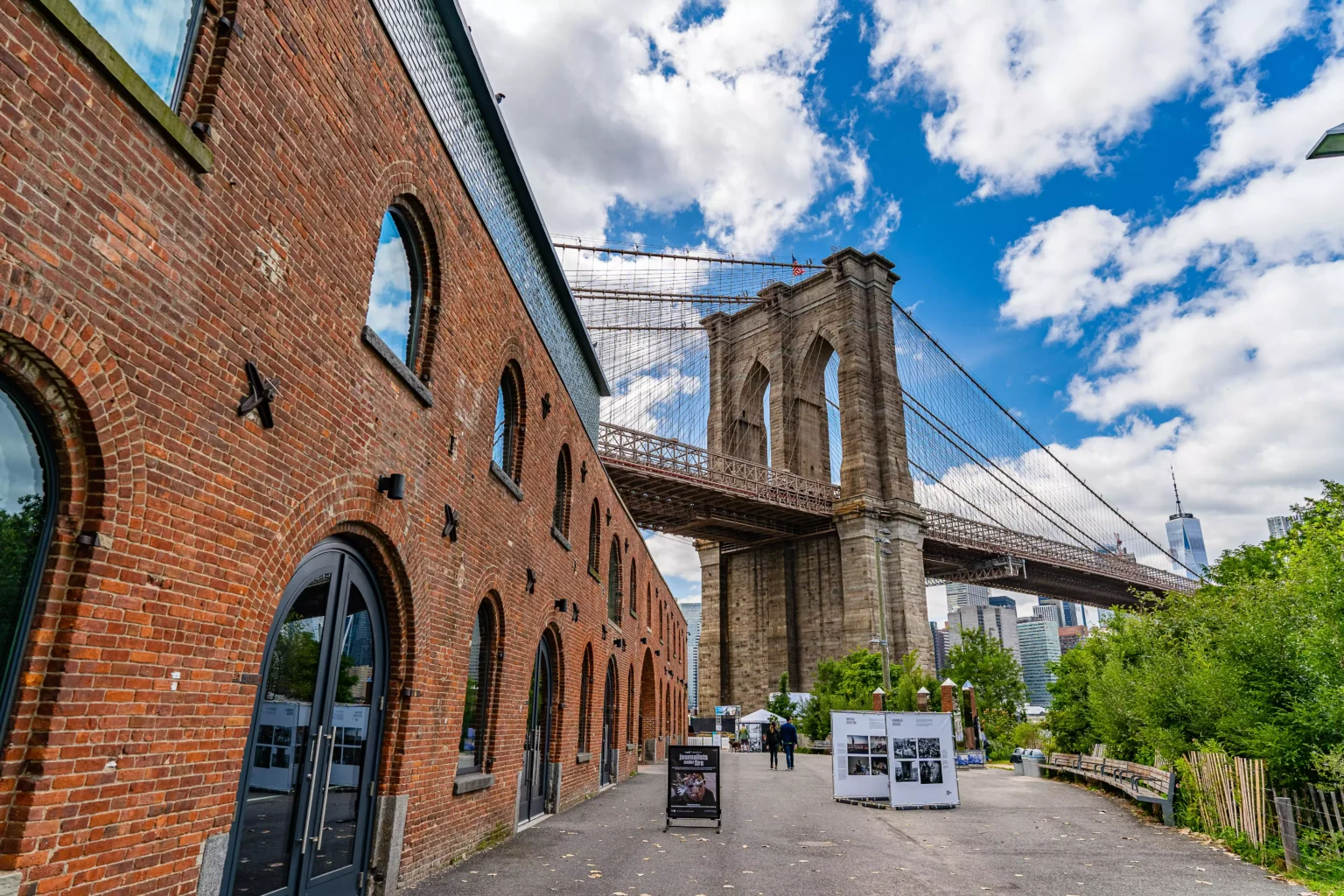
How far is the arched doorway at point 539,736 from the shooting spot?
10.9m

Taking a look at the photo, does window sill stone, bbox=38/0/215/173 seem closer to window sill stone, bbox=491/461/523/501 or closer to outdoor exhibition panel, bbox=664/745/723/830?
window sill stone, bbox=491/461/523/501

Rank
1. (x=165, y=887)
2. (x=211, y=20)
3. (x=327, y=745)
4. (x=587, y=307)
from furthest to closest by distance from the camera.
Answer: (x=587, y=307) < (x=327, y=745) < (x=211, y=20) < (x=165, y=887)

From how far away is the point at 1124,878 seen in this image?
785 centimetres

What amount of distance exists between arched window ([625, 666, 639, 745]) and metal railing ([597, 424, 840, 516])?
12132mm

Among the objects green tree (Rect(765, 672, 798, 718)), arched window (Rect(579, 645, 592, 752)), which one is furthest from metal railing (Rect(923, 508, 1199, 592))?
arched window (Rect(579, 645, 592, 752))

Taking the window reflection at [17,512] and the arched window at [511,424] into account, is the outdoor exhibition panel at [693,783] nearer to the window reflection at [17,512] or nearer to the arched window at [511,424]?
the arched window at [511,424]

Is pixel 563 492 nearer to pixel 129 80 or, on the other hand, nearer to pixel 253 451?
pixel 253 451

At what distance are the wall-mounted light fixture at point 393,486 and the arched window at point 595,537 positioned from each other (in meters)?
9.16

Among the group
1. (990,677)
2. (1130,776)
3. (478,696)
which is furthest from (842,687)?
(478,696)

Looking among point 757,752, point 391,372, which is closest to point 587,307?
point 757,752

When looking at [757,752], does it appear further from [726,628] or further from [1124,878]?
[1124,878]

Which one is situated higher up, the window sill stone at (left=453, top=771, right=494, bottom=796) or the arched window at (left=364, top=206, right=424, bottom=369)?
the arched window at (left=364, top=206, right=424, bottom=369)

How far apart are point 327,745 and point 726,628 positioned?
133 ft

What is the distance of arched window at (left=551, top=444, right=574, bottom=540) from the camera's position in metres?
13.0
